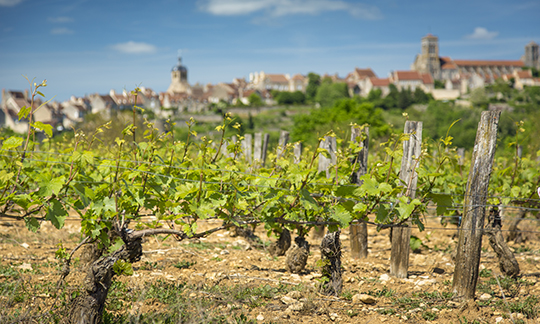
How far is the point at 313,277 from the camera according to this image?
14.6 feet

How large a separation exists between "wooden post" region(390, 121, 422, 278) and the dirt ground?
0.53 ft

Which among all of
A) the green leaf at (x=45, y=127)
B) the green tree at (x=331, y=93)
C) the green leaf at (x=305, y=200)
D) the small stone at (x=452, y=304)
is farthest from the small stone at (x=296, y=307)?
the green tree at (x=331, y=93)

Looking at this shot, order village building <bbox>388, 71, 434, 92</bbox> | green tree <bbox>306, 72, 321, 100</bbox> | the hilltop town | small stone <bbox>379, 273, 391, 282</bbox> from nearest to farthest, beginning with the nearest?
small stone <bbox>379, 273, 391, 282</bbox>
the hilltop town
village building <bbox>388, 71, 434, 92</bbox>
green tree <bbox>306, 72, 321, 100</bbox>

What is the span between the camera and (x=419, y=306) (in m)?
3.69

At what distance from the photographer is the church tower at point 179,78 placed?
124 metres

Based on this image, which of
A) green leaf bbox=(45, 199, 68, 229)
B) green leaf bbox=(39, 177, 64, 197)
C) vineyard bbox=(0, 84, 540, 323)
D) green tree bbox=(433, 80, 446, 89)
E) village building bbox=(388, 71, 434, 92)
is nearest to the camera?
green leaf bbox=(39, 177, 64, 197)

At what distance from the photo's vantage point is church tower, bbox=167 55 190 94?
124 m

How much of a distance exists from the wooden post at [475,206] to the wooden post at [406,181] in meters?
0.48

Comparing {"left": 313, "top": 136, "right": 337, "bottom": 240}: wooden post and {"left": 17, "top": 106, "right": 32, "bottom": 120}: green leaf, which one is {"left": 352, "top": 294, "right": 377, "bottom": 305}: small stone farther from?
{"left": 17, "top": 106, "right": 32, "bottom": 120}: green leaf

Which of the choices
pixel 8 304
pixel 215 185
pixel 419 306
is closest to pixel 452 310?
pixel 419 306

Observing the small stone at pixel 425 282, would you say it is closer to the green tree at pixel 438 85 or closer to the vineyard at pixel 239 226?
the vineyard at pixel 239 226

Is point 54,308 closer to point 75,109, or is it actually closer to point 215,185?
point 215,185

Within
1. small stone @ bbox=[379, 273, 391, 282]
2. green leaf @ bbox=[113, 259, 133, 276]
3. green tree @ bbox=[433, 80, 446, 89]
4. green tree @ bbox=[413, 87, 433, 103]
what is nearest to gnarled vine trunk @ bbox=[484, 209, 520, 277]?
small stone @ bbox=[379, 273, 391, 282]

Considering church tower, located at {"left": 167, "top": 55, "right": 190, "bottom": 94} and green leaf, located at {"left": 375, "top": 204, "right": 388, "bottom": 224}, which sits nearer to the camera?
green leaf, located at {"left": 375, "top": 204, "right": 388, "bottom": 224}
